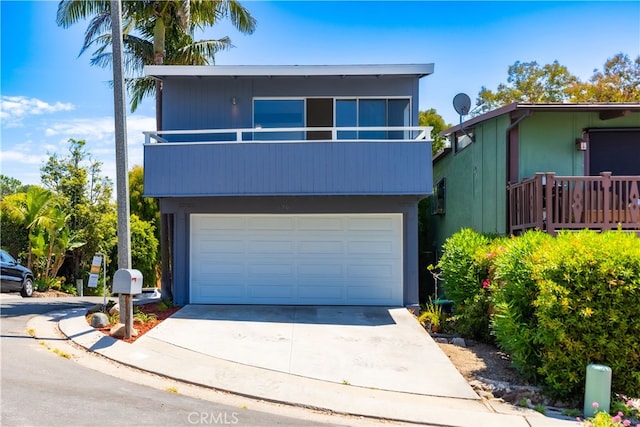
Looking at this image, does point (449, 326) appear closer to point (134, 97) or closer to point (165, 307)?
point (165, 307)

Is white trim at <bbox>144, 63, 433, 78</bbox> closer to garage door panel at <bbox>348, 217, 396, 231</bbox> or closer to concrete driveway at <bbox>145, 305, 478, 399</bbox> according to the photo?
garage door panel at <bbox>348, 217, 396, 231</bbox>

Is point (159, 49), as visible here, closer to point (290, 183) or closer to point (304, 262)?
point (290, 183)

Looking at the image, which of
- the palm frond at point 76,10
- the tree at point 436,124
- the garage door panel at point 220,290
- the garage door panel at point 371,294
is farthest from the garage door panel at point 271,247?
the tree at point 436,124

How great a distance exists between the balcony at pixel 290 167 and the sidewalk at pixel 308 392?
4.14 metres

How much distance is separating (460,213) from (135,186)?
15635 millimetres

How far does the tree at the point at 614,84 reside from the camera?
92.0ft

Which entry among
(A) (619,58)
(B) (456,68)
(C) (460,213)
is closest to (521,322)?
(C) (460,213)

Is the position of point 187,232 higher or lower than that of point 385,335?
higher

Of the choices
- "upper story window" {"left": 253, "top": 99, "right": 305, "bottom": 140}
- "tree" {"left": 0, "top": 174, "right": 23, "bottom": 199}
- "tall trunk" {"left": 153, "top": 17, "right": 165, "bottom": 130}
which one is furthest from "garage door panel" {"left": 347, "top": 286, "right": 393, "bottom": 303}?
"tree" {"left": 0, "top": 174, "right": 23, "bottom": 199}

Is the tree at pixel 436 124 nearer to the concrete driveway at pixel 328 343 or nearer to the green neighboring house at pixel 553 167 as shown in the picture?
the green neighboring house at pixel 553 167

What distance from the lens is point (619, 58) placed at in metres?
28.9

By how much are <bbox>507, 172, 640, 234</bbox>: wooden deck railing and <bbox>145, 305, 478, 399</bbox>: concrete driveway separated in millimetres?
3682

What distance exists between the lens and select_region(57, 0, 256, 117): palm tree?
46.5 feet

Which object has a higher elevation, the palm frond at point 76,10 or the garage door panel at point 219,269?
the palm frond at point 76,10
